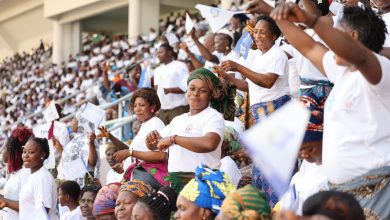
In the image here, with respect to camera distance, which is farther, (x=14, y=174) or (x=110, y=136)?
(x=14, y=174)

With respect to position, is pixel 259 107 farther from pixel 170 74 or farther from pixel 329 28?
pixel 170 74

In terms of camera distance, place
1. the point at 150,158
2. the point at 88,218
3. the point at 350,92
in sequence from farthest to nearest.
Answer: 1. the point at 88,218
2. the point at 150,158
3. the point at 350,92

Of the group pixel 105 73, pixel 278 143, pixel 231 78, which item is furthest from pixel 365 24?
pixel 105 73

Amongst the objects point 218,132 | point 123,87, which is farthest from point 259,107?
point 123,87

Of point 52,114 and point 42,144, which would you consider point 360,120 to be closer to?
point 42,144

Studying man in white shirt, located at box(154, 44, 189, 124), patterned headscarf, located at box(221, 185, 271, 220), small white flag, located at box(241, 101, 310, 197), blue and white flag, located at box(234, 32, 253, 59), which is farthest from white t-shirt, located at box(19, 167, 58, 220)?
small white flag, located at box(241, 101, 310, 197)

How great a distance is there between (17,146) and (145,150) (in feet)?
5.33

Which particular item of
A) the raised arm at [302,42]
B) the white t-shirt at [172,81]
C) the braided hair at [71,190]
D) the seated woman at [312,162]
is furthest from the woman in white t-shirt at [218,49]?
the raised arm at [302,42]

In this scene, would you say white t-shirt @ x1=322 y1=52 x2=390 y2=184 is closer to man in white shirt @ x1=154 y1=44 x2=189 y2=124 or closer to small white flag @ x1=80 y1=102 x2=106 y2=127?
small white flag @ x1=80 y1=102 x2=106 y2=127

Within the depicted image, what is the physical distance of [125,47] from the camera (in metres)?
18.2

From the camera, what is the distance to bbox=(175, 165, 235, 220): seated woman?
3.50 meters

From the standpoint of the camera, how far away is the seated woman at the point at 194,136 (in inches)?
168

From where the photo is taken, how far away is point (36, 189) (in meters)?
5.45

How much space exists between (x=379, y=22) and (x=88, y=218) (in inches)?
123
